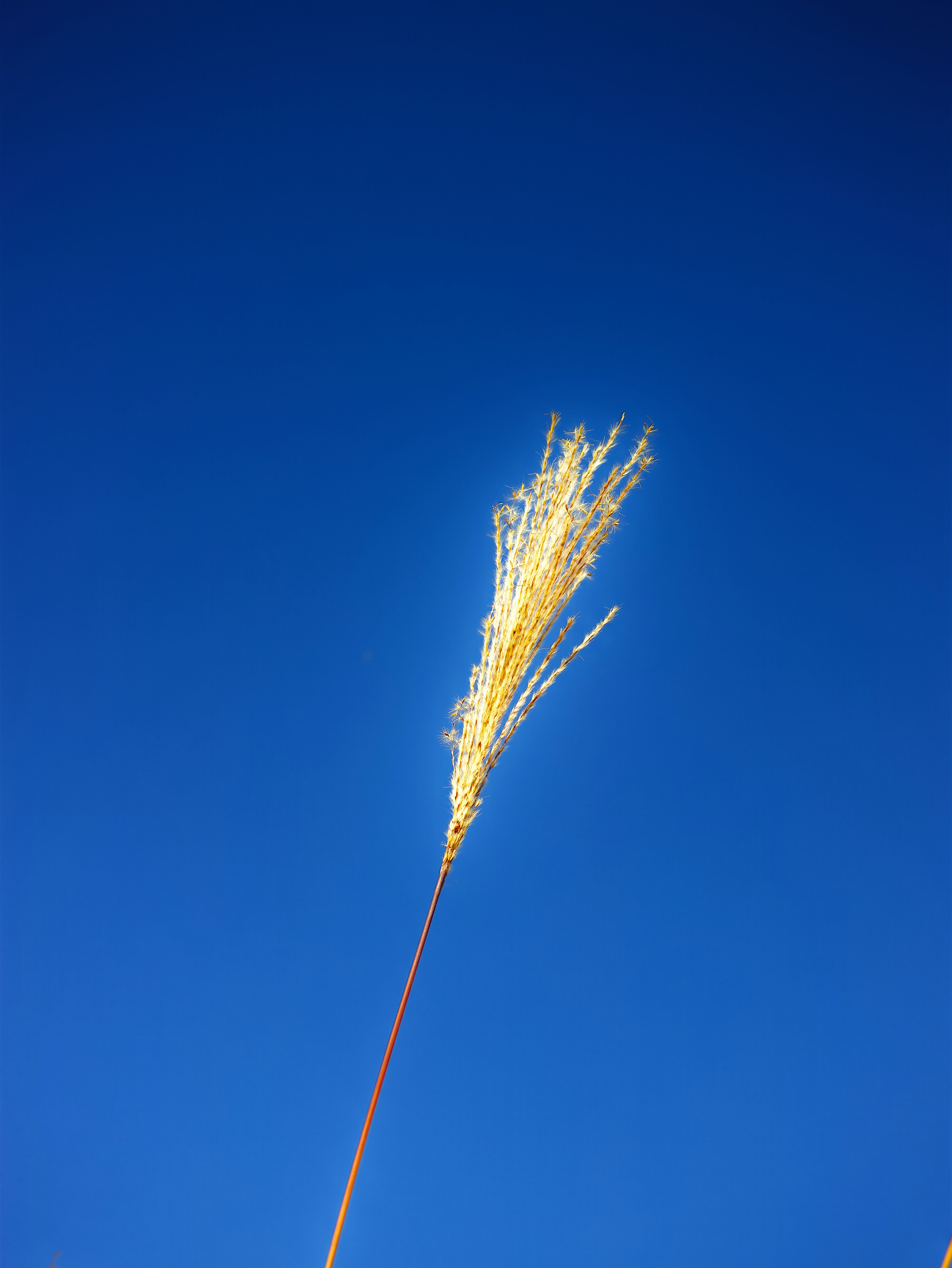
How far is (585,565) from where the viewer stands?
1.57 m

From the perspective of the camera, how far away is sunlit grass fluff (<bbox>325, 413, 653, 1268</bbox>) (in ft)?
4.86

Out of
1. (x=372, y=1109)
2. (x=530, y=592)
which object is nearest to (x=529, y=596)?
(x=530, y=592)

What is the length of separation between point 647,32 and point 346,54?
3.80 feet

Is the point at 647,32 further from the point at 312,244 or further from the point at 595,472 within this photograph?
the point at 595,472

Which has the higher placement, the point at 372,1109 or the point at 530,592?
the point at 530,592

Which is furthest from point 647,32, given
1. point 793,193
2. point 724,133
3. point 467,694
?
point 467,694

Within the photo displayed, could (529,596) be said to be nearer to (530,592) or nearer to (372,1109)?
(530,592)

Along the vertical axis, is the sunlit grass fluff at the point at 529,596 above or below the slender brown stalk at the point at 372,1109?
above

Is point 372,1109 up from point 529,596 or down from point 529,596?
down

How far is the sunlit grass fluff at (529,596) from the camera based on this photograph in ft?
4.86

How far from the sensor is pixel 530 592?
153 cm

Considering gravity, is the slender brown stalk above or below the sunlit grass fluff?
below

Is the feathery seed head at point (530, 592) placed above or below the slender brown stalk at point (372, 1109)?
above

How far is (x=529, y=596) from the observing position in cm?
152
